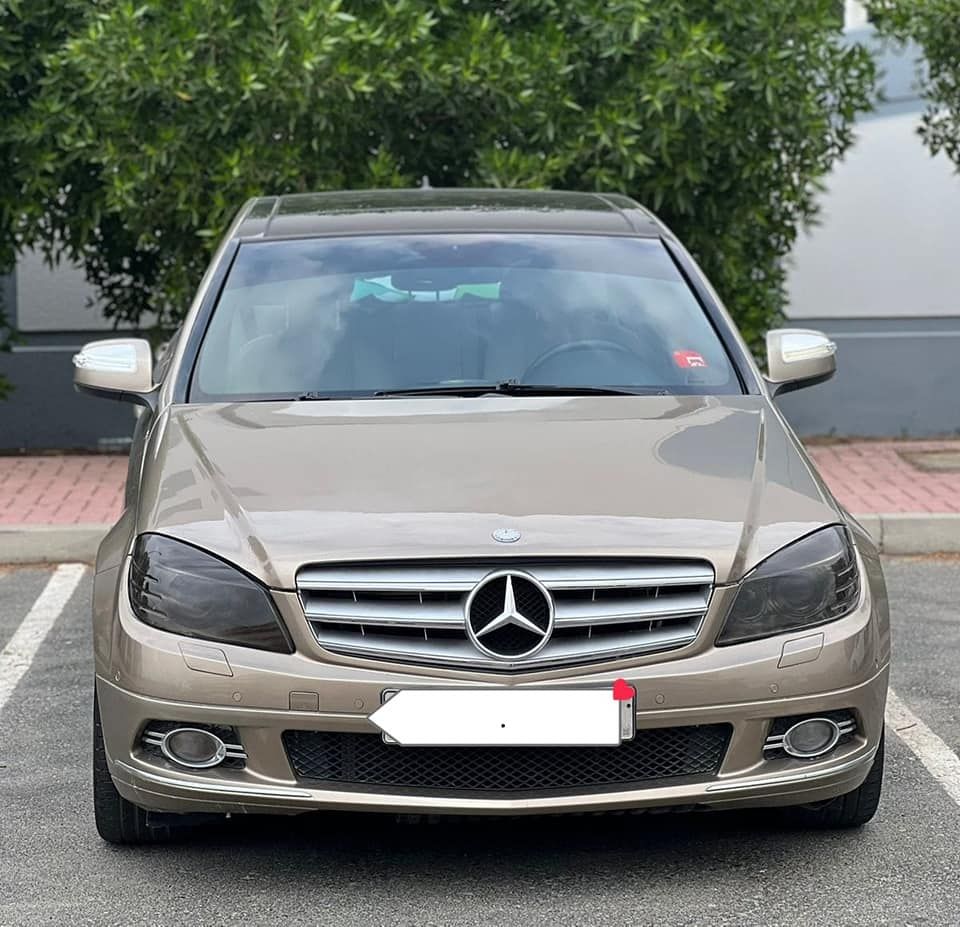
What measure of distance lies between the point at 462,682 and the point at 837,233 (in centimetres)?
895

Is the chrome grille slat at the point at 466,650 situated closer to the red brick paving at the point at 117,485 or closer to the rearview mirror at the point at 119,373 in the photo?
the rearview mirror at the point at 119,373

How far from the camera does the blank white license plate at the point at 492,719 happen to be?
366 centimetres

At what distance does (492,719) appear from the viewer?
3666 millimetres

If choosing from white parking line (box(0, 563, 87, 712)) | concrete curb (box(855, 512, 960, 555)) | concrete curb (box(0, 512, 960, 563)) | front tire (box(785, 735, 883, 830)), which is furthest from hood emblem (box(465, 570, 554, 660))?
concrete curb (box(855, 512, 960, 555))

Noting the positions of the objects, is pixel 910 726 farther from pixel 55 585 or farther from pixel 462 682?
pixel 55 585

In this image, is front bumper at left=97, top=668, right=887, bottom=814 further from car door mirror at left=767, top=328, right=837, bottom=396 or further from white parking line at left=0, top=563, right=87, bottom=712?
white parking line at left=0, top=563, right=87, bottom=712

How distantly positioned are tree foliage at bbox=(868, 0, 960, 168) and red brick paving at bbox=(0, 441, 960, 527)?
178cm

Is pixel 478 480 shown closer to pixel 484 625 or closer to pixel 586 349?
pixel 484 625

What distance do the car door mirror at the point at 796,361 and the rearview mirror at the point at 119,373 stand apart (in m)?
1.76

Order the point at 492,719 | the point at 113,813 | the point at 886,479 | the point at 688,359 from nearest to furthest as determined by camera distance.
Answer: the point at 492,719 < the point at 113,813 < the point at 688,359 < the point at 886,479

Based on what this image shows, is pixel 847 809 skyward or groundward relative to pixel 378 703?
groundward

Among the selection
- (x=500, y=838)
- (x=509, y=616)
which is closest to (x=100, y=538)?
(x=500, y=838)

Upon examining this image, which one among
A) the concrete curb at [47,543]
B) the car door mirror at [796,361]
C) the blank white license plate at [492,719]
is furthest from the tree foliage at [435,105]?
the blank white license plate at [492,719]

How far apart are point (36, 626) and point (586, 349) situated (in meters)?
2.76
